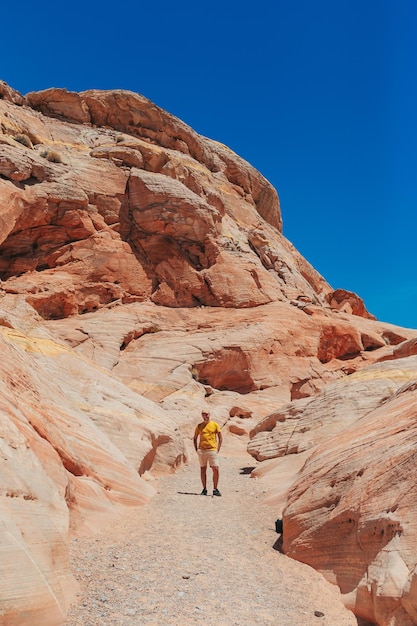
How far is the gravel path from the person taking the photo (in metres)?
5.21

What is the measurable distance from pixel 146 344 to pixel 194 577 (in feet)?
81.5

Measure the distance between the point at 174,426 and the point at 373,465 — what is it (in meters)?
11.0

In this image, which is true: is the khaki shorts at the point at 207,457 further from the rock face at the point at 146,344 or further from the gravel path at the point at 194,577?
the gravel path at the point at 194,577

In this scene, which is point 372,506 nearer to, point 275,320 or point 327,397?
point 327,397

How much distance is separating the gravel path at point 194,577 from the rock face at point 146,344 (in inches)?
12.9

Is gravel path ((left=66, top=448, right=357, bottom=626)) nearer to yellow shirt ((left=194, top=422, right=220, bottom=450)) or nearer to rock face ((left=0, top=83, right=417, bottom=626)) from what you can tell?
rock face ((left=0, top=83, right=417, bottom=626))

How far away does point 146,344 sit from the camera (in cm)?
3081

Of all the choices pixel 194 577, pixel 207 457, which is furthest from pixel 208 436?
pixel 194 577

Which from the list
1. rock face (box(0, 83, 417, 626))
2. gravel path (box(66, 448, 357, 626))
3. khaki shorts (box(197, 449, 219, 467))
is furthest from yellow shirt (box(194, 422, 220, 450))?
gravel path (box(66, 448, 357, 626))

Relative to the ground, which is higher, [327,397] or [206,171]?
[206,171]

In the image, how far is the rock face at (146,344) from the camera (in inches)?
249

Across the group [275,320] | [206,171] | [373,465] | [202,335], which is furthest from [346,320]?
[373,465]

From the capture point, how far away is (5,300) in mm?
29703

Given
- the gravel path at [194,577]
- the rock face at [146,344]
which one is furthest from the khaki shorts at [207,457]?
the gravel path at [194,577]
